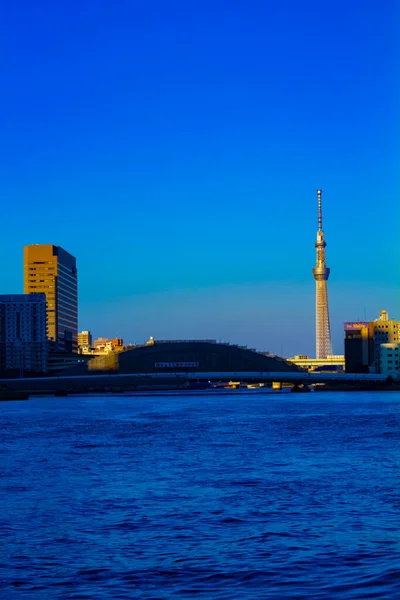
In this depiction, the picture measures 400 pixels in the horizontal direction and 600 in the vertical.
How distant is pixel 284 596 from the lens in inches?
567

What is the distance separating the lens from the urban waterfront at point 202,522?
15359mm

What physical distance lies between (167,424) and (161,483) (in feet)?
115

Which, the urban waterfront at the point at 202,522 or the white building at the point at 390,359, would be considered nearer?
the urban waterfront at the point at 202,522

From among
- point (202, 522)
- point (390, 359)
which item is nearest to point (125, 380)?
point (390, 359)

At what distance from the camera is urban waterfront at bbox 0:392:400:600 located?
1536 centimetres

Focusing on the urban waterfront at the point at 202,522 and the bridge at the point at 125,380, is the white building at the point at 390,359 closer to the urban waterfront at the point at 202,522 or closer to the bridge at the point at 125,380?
the bridge at the point at 125,380

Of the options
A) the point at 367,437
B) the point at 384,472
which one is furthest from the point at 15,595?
the point at 367,437

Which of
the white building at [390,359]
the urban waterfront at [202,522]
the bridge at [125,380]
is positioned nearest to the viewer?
the urban waterfront at [202,522]

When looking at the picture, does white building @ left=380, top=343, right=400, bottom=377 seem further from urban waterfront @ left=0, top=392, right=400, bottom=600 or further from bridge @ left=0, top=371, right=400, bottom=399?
urban waterfront @ left=0, top=392, right=400, bottom=600

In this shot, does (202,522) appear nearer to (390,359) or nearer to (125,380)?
(125,380)

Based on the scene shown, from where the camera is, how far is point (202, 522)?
21.0 m

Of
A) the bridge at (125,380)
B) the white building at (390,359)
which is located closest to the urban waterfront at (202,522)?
the bridge at (125,380)

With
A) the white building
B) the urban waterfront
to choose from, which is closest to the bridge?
the white building

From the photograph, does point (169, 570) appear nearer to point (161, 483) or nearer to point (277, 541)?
point (277, 541)
